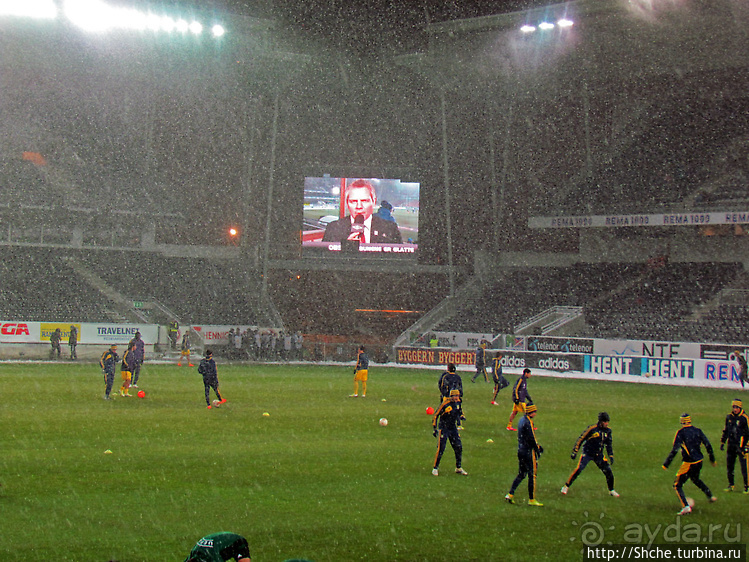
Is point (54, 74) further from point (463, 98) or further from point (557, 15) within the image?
point (557, 15)

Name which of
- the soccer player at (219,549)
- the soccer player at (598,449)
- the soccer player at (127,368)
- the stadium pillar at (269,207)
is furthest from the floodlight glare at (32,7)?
the soccer player at (219,549)

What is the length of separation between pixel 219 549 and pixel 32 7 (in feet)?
125

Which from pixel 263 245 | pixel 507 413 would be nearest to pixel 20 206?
pixel 263 245

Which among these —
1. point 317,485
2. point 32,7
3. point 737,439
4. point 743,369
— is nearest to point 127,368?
point 317,485

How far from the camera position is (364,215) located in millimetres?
46219

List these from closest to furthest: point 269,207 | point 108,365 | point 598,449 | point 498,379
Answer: point 598,449
point 108,365
point 498,379
point 269,207

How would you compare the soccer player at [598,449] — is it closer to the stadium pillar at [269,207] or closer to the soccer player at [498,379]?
the soccer player at [498,379]

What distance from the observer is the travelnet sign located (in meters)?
38.3

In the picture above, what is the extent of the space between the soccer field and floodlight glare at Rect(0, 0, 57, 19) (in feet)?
71.1

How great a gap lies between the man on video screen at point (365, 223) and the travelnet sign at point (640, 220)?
911cm

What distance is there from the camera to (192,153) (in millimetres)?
49469

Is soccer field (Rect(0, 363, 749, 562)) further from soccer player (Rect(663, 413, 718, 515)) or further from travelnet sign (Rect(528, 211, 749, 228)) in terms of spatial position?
travelnet sign (Rect(528, 211, 749, 228))

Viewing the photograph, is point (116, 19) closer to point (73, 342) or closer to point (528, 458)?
point (73, 342)

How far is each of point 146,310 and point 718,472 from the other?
3881cm
